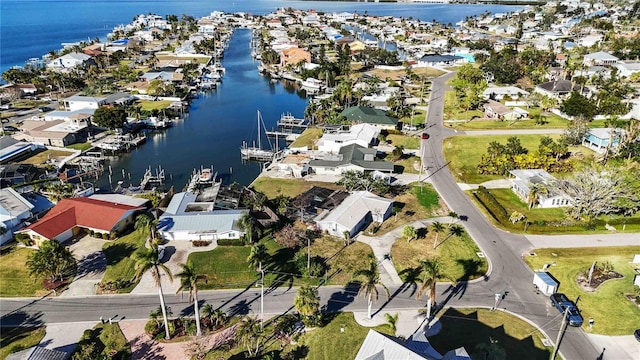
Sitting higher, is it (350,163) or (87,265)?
(350,163)

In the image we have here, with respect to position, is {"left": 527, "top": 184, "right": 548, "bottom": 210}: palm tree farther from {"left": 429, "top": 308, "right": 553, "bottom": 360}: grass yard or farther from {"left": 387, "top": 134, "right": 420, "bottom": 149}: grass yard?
{"left": 387, "top": 134, "right": 420, "bottom": 149}: grass yard

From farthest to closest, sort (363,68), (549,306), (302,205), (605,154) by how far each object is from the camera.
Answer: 1. (363,68)
2. (605,154)
3. (302,205)
4. (549,306)

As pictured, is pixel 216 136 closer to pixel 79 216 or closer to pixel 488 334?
pixel 79 216

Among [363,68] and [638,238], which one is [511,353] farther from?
[363,68]

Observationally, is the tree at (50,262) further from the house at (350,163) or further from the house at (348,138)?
the house at (348,138)

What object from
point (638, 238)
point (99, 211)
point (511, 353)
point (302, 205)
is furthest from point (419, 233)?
point (99, 211)

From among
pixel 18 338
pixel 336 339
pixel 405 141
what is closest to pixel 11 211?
pixel 18 338
